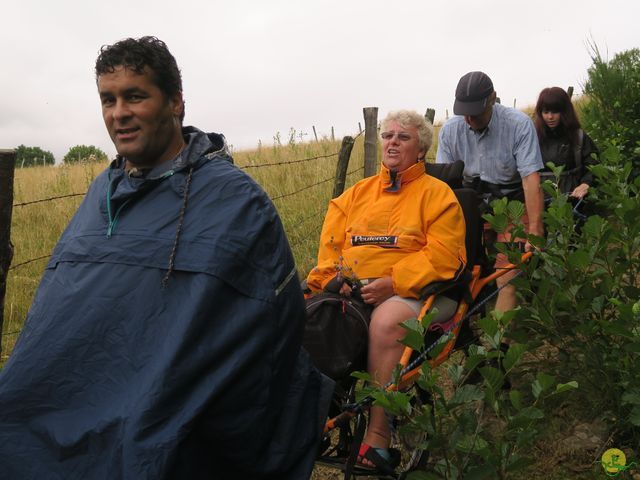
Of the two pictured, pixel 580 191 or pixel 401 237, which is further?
pixel 580 191

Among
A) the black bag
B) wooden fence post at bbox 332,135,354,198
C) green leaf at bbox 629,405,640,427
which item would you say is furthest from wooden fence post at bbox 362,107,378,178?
green leaf at bbox 629,405,640,427

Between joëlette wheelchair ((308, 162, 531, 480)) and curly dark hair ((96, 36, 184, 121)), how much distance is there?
49.6 inches

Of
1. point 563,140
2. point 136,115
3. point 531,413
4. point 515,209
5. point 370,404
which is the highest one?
point 136,115

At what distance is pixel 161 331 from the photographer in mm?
2158

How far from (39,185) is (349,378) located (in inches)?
345

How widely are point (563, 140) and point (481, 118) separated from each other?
133 centimetres

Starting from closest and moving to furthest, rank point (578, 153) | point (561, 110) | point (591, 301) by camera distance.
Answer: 1. point (591, 301)
2. point (578, 153)
3. point (561, 110)

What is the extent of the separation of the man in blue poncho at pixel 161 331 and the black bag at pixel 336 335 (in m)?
0.68

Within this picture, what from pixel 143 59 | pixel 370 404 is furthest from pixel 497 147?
pixel 143 59

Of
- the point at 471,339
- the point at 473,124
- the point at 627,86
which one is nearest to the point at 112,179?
the point at 471,339

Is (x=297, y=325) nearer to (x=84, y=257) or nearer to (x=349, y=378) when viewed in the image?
(x=84, y=257)

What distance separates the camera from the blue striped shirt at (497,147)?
485cm

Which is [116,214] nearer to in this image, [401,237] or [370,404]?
[370,404]

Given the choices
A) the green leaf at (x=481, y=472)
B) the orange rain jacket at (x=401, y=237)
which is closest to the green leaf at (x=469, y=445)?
the green leaf at (x=481, y=472)
